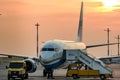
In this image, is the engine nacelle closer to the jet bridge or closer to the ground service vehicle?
the jet bridge

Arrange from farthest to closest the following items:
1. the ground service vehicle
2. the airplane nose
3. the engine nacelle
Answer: the engine nacelle < the airplane nose < the ground service vehicle

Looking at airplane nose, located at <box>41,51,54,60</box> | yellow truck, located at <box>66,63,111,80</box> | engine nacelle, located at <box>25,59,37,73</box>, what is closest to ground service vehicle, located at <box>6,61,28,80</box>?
airplane nose, located at <box>41,51,54,60</box>

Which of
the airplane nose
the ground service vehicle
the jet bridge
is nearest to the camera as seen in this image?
the ground service vehicle

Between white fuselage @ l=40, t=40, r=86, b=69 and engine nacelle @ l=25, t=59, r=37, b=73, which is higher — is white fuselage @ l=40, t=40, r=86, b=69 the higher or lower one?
the higher one

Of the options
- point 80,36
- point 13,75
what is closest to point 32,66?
point 13,75

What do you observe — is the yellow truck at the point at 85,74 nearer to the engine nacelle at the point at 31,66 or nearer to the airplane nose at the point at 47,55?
the airplane nose at the point at 47,55

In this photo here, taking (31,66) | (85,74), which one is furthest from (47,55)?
(31,66)

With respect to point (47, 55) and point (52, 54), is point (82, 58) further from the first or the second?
point (47, 55)

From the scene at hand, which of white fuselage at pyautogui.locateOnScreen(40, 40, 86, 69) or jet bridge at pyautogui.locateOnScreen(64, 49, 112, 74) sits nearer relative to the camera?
white fuselage at pyautogui.locateOnScreen(40, 40, 86, 69)

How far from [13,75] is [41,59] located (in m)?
5.16

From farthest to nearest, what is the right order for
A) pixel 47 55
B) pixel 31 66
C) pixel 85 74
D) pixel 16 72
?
1. pixel 31 66
2. pixel 47 55
3. pixel 85 74
4. pixel 16 72

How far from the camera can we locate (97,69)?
58000mm

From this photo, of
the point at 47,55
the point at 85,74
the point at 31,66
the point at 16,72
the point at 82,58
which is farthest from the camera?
the point at 31,66

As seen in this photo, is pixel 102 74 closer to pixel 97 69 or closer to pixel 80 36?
pixel 97 69
